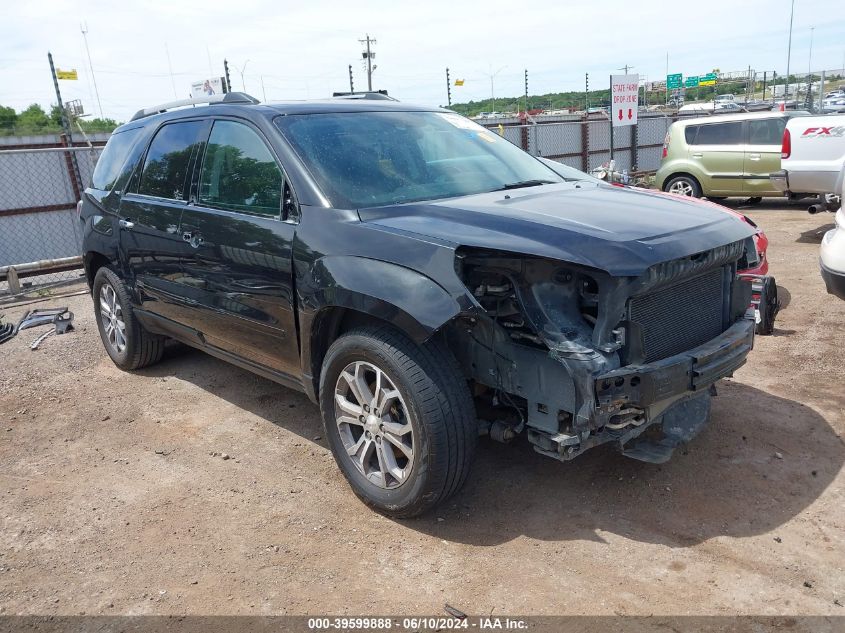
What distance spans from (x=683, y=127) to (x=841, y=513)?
1153 centimetres

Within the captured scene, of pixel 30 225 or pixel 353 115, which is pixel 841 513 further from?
pixel 30 225

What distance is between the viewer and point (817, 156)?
1004cm

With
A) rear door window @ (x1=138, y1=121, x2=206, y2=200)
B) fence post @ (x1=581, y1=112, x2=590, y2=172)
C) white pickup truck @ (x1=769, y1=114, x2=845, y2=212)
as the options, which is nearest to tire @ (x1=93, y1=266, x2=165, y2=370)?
rear door window @ (x1=138, y1=121, x2=206, y2=200)

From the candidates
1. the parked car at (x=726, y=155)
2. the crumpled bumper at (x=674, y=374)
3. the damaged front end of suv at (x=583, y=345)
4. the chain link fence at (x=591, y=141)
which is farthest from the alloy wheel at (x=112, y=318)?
the parked car at (x=726, y=155)

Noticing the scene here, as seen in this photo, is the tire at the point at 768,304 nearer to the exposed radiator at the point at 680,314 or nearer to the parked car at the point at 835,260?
the parked car at the point at 835,260

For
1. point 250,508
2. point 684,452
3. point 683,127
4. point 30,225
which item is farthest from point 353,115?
point 683,127

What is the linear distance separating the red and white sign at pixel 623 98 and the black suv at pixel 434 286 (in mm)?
7807

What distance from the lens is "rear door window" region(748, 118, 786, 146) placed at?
12508 mm

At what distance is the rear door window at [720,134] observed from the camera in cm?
1284

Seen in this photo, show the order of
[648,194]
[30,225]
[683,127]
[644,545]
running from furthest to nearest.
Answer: [683,127]
[30,225]
[648,194]
[644,545]

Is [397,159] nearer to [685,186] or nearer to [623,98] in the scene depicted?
[623,98]

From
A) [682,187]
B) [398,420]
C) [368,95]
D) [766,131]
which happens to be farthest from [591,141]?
[398,420]

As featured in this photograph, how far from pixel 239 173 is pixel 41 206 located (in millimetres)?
8978

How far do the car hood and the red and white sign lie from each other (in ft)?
28.0
